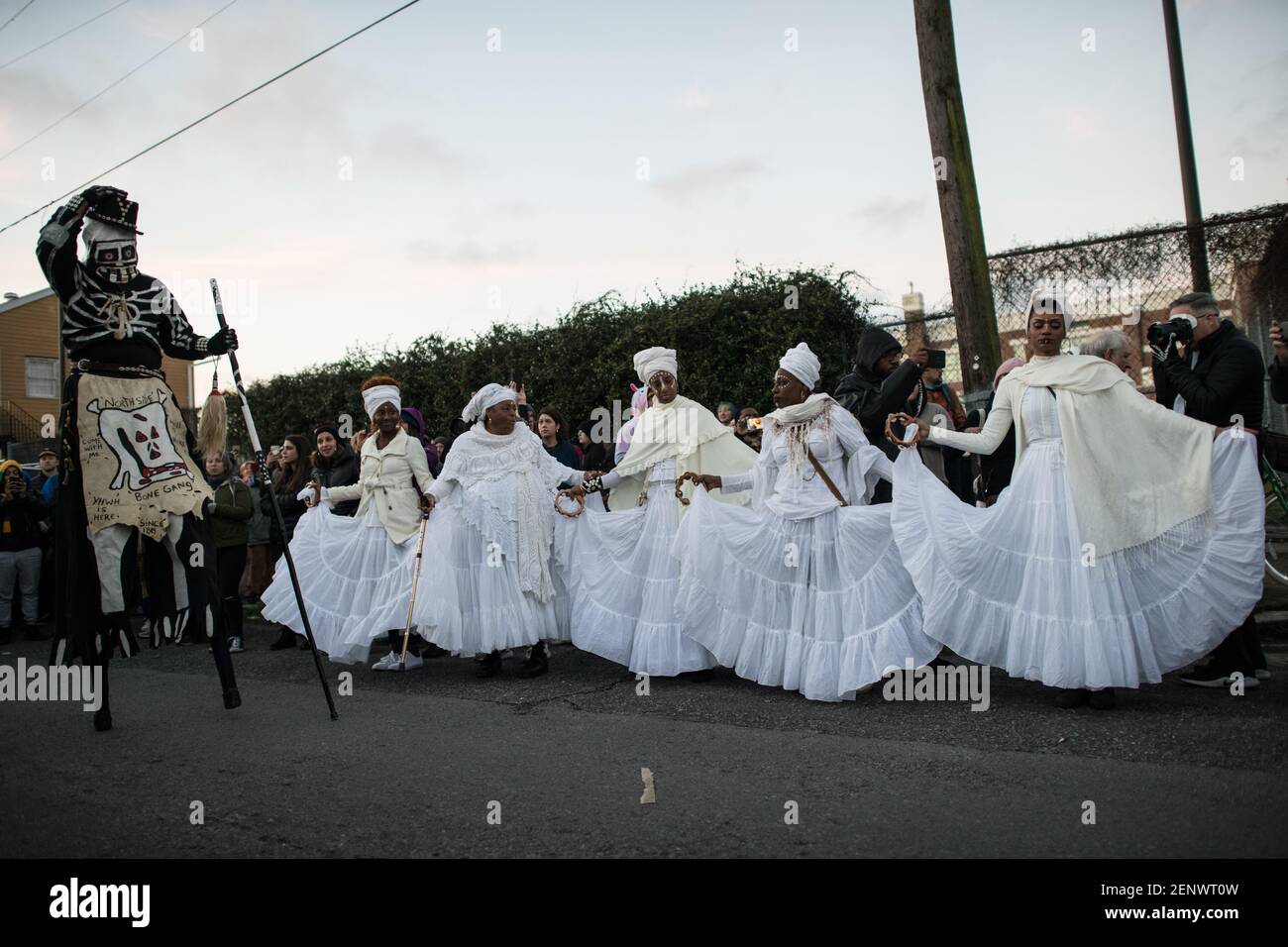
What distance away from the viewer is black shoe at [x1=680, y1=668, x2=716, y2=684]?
7395mm

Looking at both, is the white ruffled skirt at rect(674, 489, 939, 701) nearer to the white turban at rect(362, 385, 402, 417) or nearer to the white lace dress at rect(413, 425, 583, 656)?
the white lace dress at rect(413, 425, 583, 656)

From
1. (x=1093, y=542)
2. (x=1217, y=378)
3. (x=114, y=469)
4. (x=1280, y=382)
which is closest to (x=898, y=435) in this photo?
(x=1093, y=542)

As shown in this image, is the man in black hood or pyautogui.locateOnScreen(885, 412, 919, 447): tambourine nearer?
pyautogui.locateOnScreen(885, 412, 919, 447): tambourine

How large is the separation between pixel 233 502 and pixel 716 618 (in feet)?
21.3

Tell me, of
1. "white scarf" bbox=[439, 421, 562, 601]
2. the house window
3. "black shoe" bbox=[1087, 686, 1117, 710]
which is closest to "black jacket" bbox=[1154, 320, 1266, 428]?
"black shoe" bbox=[1087, 686, 1117, 710]

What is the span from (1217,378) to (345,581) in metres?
6.51

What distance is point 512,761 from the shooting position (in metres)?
5.19

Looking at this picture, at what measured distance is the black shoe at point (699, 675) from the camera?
739cm

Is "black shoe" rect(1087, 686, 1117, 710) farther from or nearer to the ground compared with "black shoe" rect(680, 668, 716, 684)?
nearer to the ground

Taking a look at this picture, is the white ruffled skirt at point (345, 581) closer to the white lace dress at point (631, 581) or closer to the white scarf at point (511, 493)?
the white scarf at point (511, 493)

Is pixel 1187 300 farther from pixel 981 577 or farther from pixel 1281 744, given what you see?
pixel 1281 744
